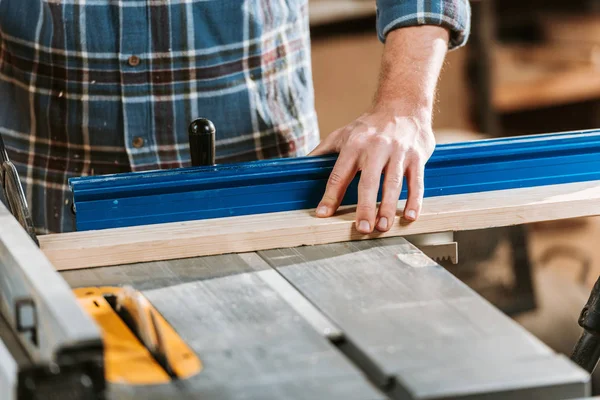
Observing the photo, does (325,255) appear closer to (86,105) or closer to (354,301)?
(354,301)

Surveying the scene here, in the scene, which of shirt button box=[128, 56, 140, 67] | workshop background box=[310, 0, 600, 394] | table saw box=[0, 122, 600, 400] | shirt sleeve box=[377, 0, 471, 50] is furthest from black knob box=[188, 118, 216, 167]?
workshop background box=[310, 0, 600, 394]

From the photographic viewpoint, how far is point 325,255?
124cm

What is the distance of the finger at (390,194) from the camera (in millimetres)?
1312

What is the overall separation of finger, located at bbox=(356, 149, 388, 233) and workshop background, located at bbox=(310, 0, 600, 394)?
5.62ft

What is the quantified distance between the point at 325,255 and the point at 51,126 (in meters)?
0.72

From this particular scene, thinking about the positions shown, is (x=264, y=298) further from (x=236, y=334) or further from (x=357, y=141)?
(x=357, y=141)

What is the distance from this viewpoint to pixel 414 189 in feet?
4.44

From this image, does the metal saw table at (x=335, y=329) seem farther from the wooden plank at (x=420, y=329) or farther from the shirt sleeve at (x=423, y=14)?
the shirt sleeve at (x=423, y=14)

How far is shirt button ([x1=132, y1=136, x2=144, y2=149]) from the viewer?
67.1 inches

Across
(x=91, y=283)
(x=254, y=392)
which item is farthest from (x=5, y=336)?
(x=254, y=392)

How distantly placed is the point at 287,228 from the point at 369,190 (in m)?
0.14

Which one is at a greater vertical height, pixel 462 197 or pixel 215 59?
pixel 215 59

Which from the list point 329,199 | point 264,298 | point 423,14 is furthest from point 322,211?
point 423,14

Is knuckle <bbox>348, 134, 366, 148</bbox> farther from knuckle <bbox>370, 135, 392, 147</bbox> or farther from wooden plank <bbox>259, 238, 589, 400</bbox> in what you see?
wooden plank <bbox>259, 238, 589, 400</bbox>
